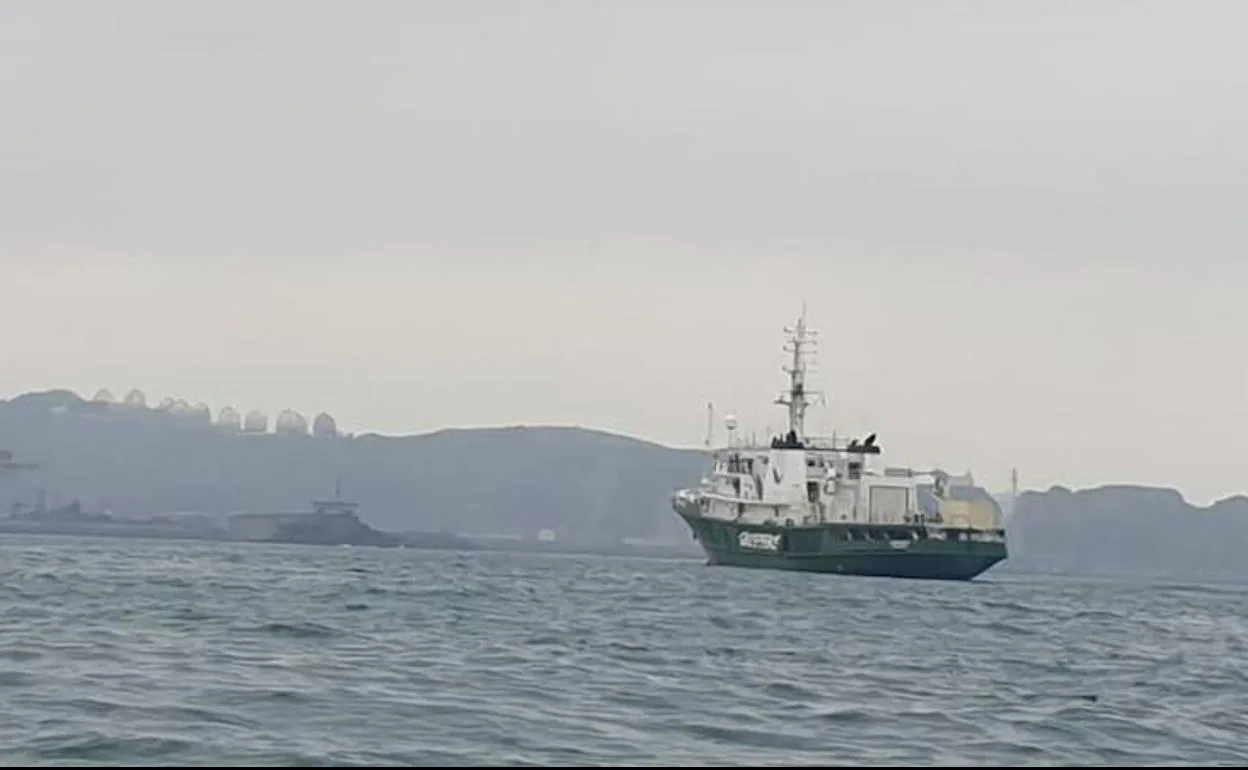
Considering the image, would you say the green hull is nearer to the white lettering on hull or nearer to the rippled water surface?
the white lettering on hull

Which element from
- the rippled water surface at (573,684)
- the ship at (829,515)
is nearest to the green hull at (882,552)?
the ship at (829,515)

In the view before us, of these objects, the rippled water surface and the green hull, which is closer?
the rippled water surface

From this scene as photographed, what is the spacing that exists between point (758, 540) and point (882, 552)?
6.38m

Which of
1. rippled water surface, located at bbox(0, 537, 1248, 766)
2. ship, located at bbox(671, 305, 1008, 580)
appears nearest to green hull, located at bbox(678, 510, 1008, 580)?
ship, located at bbox(671, 305, 1008, 580)

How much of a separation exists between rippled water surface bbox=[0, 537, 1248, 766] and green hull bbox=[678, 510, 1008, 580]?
37046 millimetres

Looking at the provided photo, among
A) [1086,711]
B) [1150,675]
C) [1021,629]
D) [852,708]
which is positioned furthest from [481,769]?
[1021,629]

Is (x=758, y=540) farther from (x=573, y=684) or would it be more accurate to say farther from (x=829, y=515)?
(x=573, y=684)

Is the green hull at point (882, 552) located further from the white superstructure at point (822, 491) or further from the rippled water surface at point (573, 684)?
the rippled water surface at point (573, 684)

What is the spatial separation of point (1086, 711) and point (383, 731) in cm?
938

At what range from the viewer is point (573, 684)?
2333 cm

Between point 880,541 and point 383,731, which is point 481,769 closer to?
point 383,731

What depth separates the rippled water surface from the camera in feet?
58.5

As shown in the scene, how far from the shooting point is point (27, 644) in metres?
26.4

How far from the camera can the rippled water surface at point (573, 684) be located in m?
17.8
